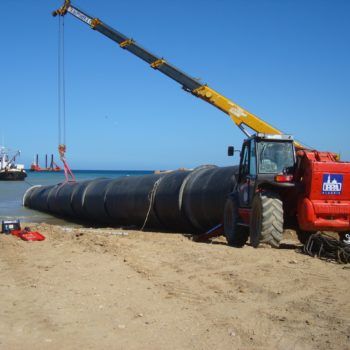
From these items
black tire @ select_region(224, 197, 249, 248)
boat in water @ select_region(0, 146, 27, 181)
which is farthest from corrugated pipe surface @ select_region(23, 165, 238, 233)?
boat in water @ select_region(0, 146, 27, 181)

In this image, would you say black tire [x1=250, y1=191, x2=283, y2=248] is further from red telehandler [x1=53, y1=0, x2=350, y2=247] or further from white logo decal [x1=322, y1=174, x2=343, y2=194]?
Result: white logo decal [x1=322, y1=174, x2=343, y2=194]

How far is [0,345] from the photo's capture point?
13.7 ft

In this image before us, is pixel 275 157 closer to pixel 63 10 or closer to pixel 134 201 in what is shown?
pixel 134 201

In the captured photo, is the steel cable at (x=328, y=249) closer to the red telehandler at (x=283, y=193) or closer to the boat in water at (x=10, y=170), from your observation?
the red telehandler at (x=283, y=193)

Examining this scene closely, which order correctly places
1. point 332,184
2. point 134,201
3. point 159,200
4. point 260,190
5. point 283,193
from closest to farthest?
point 332,184 < point 260,190 < point 283,193 < point 159,200 < point 134,201

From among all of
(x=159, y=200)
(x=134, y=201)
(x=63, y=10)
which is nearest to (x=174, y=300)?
(x=159, y=200)

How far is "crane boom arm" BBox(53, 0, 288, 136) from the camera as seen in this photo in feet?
50.0

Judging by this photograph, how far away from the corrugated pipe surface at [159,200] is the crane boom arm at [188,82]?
7.40 ft

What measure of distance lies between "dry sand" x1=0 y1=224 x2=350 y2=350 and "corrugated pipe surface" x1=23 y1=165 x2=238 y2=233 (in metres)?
4.01

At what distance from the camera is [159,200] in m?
13.9

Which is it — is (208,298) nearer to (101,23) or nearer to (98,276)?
(98,276)

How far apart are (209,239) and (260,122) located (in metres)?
5.04

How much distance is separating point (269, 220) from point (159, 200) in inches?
226

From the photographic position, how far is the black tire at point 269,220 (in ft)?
27.9
